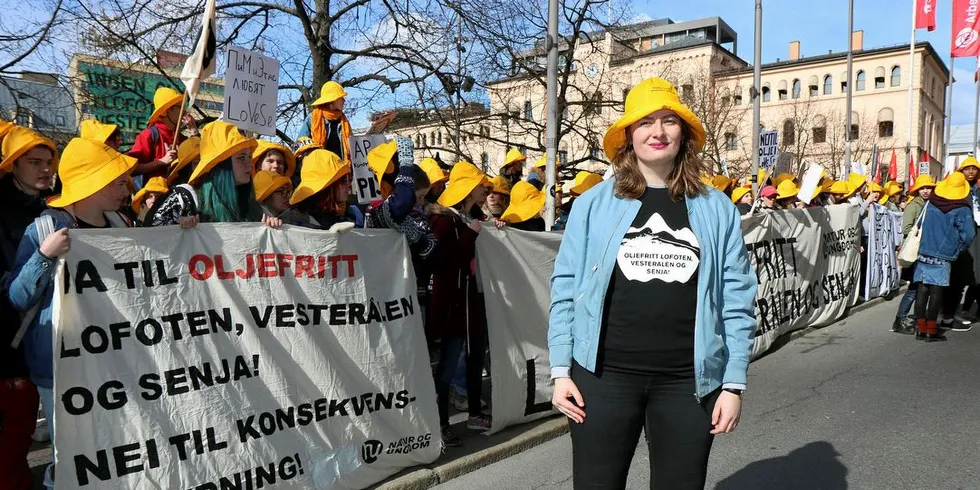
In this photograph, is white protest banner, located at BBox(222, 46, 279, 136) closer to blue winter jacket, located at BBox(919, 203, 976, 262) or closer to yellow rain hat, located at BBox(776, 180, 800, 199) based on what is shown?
blue winter jacket, located at BBox(919, 203, 976, 262)

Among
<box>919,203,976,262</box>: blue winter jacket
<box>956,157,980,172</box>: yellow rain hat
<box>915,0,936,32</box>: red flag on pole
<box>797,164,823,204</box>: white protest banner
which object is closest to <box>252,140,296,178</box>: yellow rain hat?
<box>797,164,823,204</box>: white protest banner

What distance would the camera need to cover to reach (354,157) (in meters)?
5.14

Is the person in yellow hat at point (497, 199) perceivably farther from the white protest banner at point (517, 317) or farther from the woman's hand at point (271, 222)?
Answer: the woman's hand at point (271, 222)

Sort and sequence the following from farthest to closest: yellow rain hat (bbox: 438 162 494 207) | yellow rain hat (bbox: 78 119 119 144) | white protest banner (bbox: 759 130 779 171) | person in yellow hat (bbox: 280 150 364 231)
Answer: white protest banner (bbox: 759 130 779 171) < yellow rain hat (bbox: 438 162 494 207) < yellow rain hat (bbox: 78 119 119 144) < person in yellow hat (bbox: 280 150 364 231)

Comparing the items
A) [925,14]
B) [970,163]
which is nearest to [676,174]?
[970,163]

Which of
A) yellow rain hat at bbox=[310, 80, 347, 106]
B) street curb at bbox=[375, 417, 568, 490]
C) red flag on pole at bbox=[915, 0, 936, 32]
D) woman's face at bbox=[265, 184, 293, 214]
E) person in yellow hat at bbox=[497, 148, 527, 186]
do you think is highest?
red flag on pole at bbox=[915, 0, 936, 32]

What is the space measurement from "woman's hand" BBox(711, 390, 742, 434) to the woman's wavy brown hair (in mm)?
661

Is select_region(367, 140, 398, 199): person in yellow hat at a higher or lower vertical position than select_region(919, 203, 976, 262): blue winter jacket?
higher

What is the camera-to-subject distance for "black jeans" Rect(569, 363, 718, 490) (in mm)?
2371

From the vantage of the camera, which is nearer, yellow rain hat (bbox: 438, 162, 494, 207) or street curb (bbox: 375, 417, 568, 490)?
street curb (bbox: 375, 417, 568, 490)

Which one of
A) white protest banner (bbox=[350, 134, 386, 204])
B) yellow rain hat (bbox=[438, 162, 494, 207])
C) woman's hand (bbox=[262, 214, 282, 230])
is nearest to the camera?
woman's hand (bbox=[262, 214, 282, 230])

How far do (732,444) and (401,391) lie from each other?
7.60ft

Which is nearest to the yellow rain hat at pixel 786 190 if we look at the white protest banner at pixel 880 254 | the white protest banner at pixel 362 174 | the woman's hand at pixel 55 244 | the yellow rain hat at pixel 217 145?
the white protest banner at pixel 880 254

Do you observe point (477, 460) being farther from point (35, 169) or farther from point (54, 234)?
point (35, 169)
